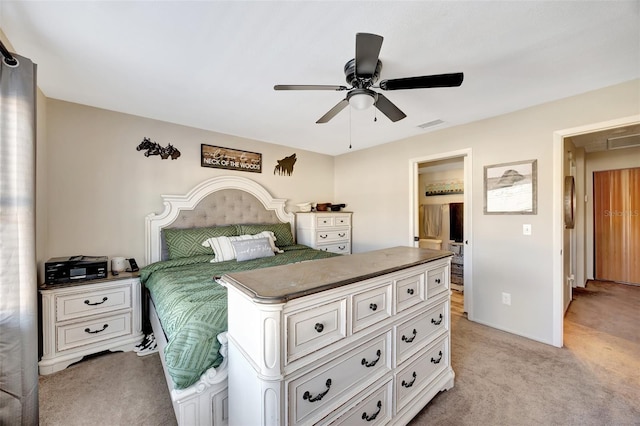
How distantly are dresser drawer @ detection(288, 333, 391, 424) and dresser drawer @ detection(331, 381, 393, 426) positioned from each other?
0.09 metres

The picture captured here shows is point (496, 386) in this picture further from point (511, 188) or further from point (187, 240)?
point (187, 240)

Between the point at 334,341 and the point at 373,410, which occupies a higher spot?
the point at 334,341

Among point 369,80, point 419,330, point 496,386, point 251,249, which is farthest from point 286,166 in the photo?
point 496,386

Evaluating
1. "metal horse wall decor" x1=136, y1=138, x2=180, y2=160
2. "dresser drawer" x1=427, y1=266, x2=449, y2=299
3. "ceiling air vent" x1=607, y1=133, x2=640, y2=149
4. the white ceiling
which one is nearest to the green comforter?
"dresser drawer" x1=427, y1=266, x2=449, y2=299

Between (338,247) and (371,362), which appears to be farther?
(338,247)

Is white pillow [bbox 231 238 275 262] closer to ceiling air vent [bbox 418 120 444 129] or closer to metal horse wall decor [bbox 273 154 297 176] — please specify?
metal horse wall decor [bbox 273 154 297 176]

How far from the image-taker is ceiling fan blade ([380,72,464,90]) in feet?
4.87

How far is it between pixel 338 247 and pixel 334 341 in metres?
3.19

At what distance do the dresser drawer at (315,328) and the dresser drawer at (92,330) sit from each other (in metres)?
2.31

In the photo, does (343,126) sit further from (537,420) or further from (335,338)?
(537,420)

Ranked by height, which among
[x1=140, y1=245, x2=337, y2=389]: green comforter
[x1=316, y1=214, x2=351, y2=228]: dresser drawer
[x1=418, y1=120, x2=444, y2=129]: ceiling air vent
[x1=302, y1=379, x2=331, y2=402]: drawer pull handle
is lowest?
[x1=302, y1=379, x2=331, y2=402]: drawer pull handle

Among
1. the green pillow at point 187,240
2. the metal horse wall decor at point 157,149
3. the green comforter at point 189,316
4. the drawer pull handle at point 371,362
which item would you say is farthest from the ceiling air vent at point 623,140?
the metal horse wall decor at point 157,149

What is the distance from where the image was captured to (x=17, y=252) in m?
1.29

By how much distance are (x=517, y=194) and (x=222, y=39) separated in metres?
3.15
